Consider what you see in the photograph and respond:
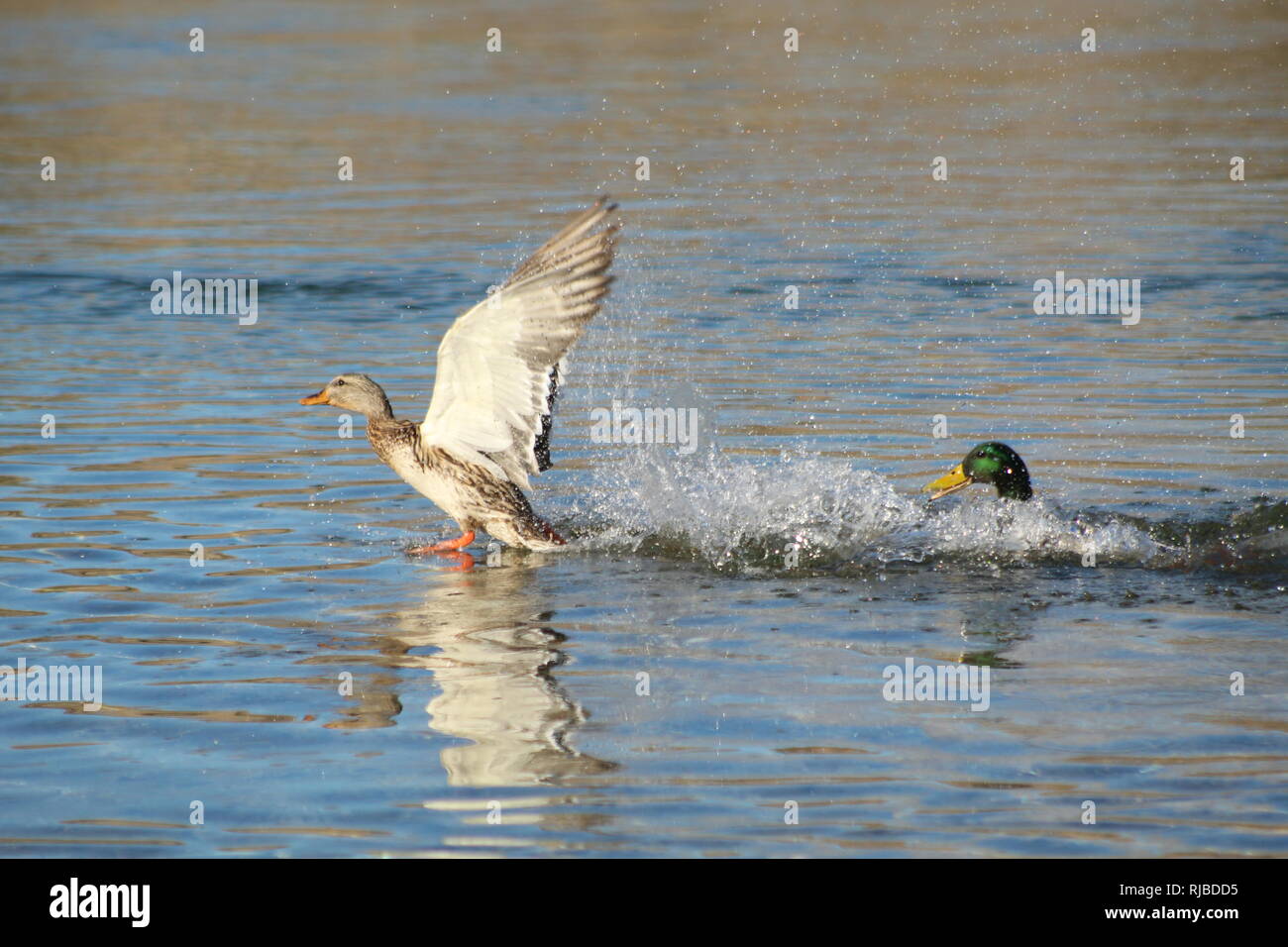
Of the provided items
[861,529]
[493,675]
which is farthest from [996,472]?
[493,675]

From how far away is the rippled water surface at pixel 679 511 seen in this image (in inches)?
242

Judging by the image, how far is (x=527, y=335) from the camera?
8.80 metres

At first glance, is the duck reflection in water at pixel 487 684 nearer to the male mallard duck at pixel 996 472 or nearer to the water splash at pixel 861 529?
the water splash at pixel 861 529

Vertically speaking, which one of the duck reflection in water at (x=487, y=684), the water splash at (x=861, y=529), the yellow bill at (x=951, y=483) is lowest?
the duck reflection in water at (x=487, y=684)

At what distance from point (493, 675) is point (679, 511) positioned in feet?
8.32

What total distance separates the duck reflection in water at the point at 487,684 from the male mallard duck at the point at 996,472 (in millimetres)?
2358

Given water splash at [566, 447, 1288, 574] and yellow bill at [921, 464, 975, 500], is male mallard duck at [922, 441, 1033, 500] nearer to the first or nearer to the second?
yellow bill at [921, 464, 975, 500]

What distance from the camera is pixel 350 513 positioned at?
1034cm

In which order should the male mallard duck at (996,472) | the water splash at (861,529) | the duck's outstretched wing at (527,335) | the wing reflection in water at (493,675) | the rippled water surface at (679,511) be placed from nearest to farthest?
1. the rippled water surface at (679,511)
2. the wing reflection in water at (493,675)
3. the duck's outstretched wing at (527,335)
4. the water splash at (861,529)
5. the male mallard duck at (996,472)

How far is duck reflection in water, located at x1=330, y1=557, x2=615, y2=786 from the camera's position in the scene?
21.0 ft

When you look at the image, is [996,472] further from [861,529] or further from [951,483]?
[861,529]

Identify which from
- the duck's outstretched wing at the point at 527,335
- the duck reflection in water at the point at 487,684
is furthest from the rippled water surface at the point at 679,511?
the duck's outstretched wing at the point at 527,335

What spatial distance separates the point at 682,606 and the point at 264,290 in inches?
384

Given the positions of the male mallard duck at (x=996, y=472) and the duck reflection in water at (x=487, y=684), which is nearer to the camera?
the duck reflection in water at (x=487, y=684)
